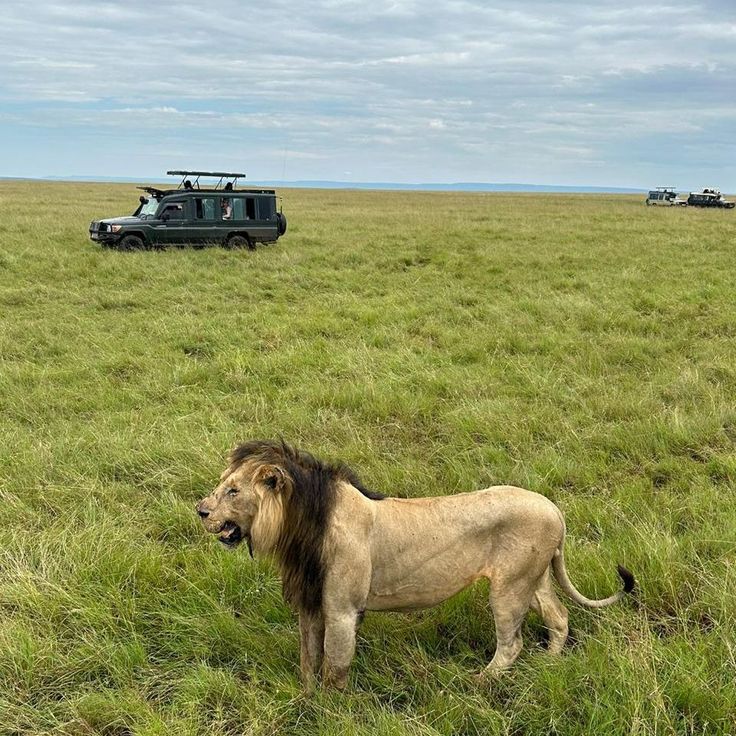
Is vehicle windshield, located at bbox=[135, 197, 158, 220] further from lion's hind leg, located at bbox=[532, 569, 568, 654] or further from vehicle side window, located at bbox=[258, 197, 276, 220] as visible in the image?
lion's hind leg, located at bbox=[532, 569, 568, 654]

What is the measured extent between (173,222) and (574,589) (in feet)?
52.7

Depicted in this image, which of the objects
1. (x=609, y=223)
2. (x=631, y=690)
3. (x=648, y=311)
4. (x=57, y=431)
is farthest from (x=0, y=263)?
(x=609, y=223)

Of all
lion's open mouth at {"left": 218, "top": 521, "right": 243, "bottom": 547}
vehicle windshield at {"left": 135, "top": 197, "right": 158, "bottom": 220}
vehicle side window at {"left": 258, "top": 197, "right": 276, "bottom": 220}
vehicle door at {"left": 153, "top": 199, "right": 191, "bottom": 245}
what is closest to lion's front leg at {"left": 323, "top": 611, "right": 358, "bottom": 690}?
lion's open mouth at {"left": 218, "top": 521, "right": 243, "bottom": 547}

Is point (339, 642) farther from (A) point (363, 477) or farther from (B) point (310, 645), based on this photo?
(A) point (363, 477)

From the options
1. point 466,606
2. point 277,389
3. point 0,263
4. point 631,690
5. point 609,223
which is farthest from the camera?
point 609,223

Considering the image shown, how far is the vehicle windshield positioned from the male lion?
16.2 m

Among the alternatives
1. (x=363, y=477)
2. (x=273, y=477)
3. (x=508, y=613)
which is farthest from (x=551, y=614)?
(x=363, y=477)

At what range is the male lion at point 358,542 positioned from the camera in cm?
254

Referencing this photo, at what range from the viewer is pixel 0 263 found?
14.2m

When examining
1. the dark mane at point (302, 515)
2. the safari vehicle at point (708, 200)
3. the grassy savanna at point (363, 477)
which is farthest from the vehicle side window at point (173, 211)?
the safari vehicle at point (708, 200)

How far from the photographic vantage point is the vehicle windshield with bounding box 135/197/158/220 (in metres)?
17.3

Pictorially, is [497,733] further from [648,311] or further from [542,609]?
[648,311]

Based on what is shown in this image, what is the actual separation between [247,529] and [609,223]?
26.9 metres

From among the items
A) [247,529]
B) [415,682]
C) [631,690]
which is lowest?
[415,682]
